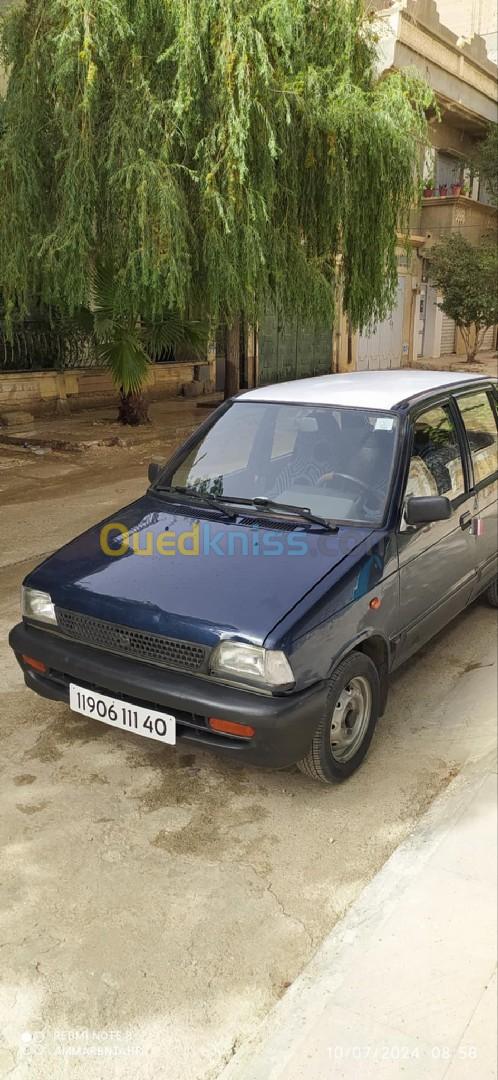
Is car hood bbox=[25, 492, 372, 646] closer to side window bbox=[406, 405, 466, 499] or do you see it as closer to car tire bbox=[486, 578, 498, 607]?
side window bbox=[406, 405, 466, 499]

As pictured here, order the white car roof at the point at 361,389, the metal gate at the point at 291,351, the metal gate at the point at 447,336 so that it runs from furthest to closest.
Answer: the metal gate at the point at 447,336 → the metal gate at the point at 291,351 → the white car roof at the point at 361,389

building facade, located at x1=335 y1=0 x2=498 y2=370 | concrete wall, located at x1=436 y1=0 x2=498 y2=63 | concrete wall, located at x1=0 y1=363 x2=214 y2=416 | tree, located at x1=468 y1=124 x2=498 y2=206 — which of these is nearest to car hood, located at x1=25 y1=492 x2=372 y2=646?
concrete wall, located at x1=0 y1=363 x2=214 y2=416

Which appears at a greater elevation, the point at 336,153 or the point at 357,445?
the point at 336,153

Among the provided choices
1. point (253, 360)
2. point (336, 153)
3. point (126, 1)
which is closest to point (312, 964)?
point (126, 1)

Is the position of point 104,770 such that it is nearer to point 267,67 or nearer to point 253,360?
point 267,67

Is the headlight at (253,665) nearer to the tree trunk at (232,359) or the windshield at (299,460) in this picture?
the windshield at (299,460)

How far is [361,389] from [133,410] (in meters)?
10.1

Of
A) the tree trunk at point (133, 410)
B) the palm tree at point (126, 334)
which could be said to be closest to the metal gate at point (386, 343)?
the tree trunk at point (133, 410)

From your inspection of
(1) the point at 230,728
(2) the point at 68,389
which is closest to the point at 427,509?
(1) the point at 230,728

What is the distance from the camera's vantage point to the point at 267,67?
32.4ft

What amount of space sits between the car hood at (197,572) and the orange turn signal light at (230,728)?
316 millimetres

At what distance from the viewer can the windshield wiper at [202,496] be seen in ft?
13.3

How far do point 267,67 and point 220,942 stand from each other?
10.0 metres

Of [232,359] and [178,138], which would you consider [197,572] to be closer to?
[178,138]
